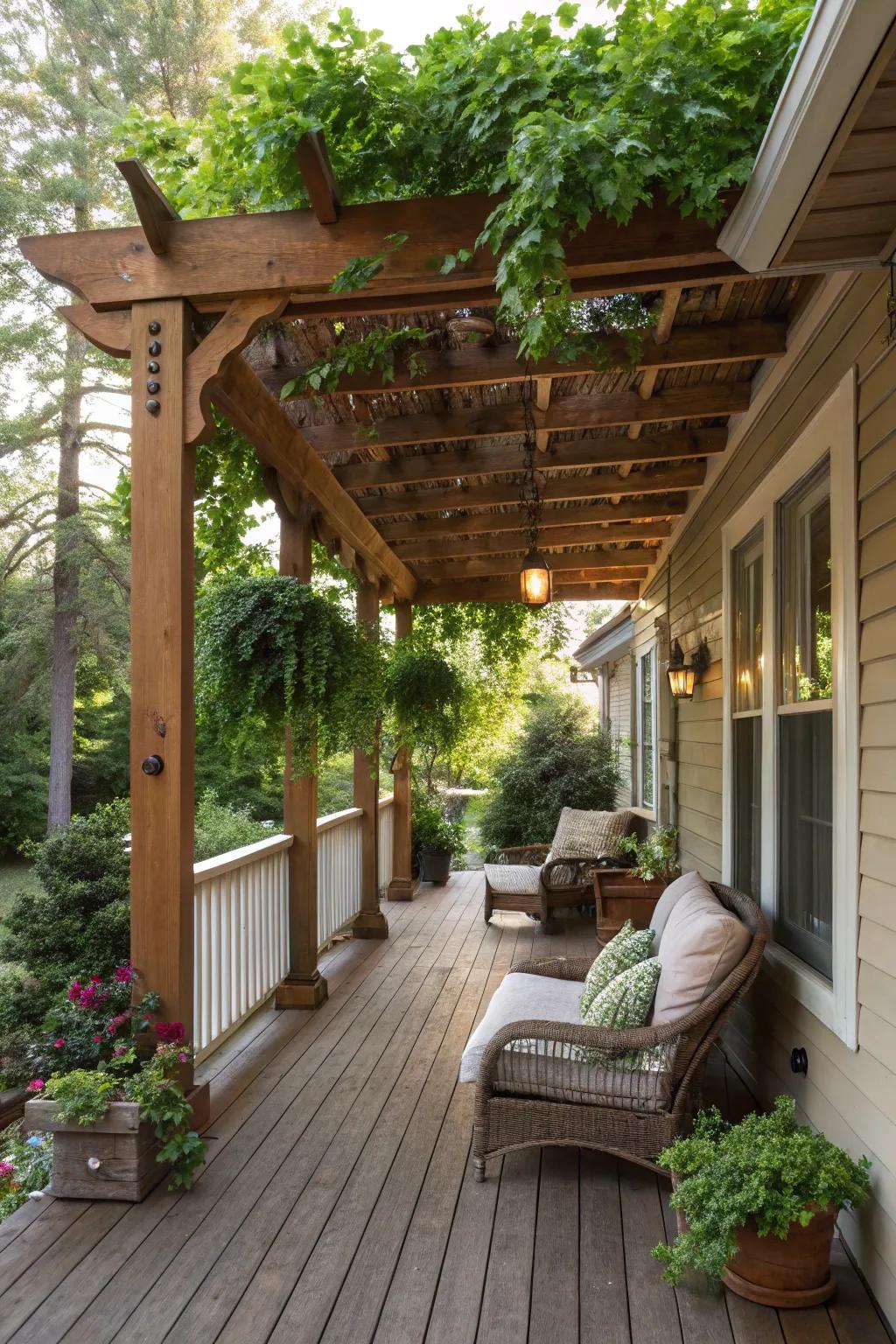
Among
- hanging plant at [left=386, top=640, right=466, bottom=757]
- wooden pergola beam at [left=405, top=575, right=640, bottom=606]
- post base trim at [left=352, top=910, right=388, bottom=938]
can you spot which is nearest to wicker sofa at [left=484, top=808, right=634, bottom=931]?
post base trim at [left=352, top=910, right=388, bottom=938]

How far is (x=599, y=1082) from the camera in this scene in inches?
121

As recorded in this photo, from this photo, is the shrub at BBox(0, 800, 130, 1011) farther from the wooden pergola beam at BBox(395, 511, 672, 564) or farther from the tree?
the tree

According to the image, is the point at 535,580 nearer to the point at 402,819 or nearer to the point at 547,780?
the point at 402,819

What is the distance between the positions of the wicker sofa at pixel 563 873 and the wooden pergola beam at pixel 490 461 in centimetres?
327

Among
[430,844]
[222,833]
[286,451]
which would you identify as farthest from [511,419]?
[430,844]

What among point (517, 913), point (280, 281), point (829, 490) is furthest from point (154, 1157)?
point (517, 913)

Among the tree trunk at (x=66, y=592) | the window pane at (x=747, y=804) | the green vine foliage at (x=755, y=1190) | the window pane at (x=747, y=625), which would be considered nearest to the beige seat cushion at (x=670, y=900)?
the window pane at (x=747, y=804)

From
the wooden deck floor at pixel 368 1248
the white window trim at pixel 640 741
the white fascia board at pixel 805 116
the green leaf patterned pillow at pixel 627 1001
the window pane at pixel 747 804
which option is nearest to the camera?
the white fascia board at pixel 805 116

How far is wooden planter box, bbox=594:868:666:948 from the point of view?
5.84 metres

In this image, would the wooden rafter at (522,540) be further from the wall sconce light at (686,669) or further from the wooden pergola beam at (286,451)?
the wall sconce light at (686,669)

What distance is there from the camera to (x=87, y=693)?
1664cm

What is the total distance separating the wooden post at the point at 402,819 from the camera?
26.7ft

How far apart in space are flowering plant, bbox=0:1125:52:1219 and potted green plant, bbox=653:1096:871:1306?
2.00m

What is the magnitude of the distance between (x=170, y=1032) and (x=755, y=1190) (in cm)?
177
